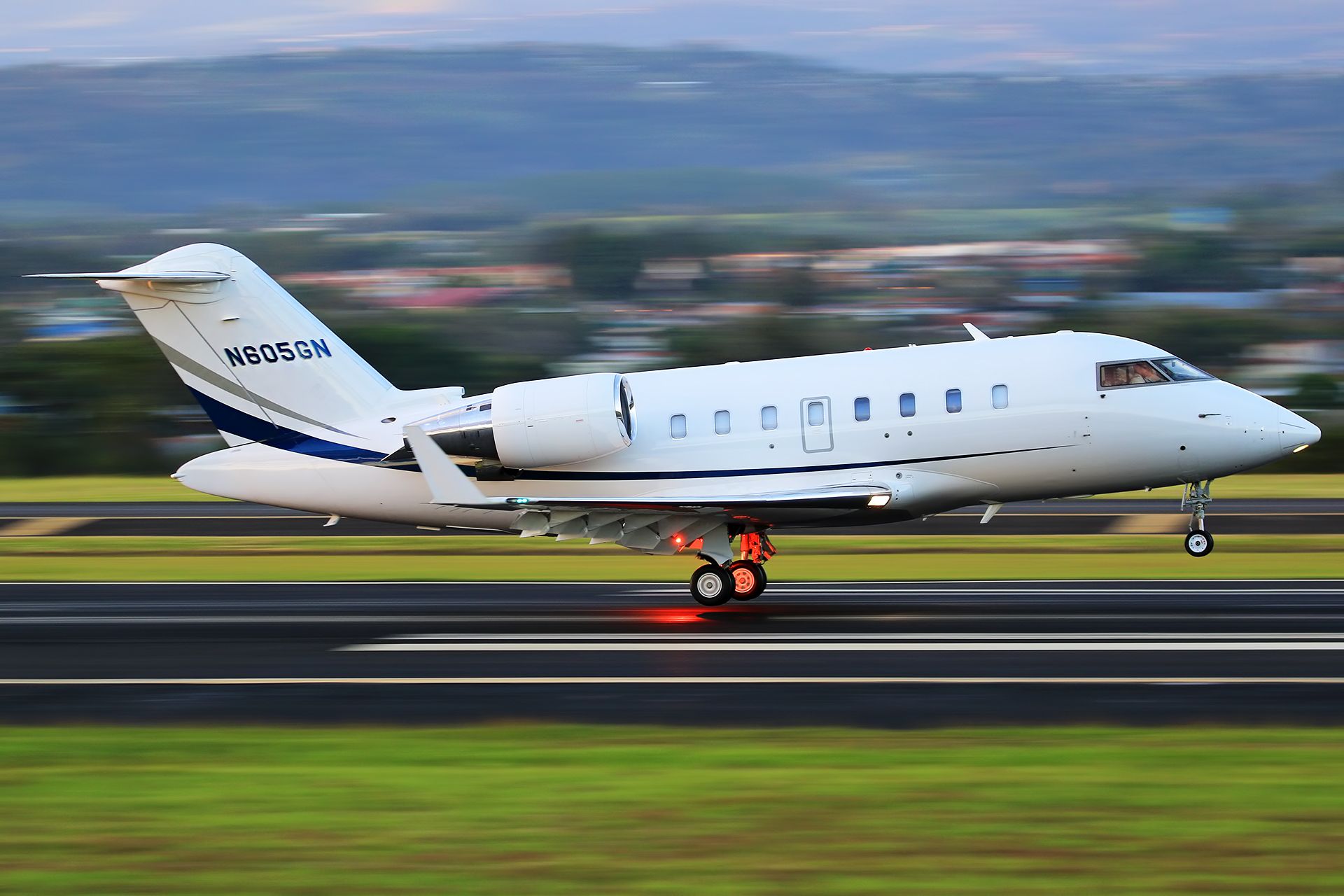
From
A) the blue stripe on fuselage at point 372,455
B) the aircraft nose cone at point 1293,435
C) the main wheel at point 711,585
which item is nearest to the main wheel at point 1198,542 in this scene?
the aircraft nose cone at point 1293,435

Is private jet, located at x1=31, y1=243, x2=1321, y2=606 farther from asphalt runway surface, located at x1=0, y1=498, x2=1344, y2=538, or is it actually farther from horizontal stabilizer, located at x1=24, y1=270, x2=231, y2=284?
asphalt runway surface, located at x1=0, y1=498, x2=1344, y2=538

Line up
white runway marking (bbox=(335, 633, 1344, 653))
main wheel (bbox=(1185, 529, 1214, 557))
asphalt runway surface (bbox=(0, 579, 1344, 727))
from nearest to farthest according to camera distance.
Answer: asphalt runway surface (bbox=(0, 579, 1344, 727)) < white runway marking (bbox=(335, 633, 1344, 653)) < main wheel (bbox=(1185, 529, 1214, 557))

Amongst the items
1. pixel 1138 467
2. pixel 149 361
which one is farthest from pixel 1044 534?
pixel 149 361

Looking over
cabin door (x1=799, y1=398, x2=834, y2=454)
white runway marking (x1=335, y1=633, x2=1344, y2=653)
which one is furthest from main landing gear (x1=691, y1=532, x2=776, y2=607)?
white runway marking (x1=335, y1=633, x2=1344, y2=653)

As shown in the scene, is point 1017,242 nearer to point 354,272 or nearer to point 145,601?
point 354,272

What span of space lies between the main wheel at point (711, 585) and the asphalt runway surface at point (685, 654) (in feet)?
0.75

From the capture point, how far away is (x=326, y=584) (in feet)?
78.9

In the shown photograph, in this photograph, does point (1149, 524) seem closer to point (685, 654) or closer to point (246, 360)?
point (685, 654)

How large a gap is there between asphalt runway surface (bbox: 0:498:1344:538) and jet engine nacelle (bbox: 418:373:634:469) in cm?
1002

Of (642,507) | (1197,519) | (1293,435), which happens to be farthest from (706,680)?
(1293,435)

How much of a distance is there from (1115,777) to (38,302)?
128825 mm

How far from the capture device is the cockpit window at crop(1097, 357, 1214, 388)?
19531mm

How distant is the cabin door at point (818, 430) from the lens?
19.6 meters

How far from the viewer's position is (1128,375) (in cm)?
1956
